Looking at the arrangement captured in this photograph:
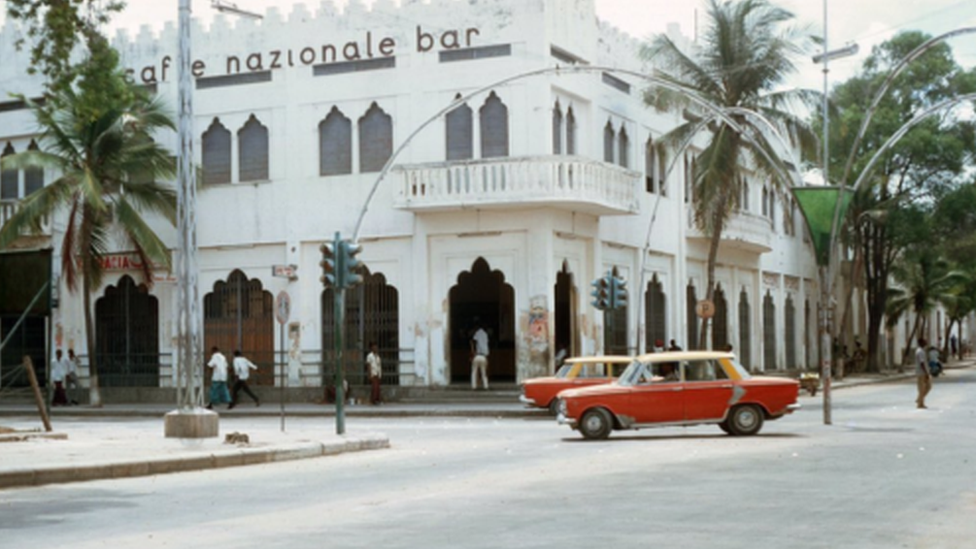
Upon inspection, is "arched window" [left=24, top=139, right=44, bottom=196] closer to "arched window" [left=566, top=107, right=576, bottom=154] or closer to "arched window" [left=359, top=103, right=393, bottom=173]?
"arched window" [left=359, top=103, right=393, bottom=173]

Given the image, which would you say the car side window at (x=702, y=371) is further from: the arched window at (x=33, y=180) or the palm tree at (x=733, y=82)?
the arched window at (x=33, y=180)

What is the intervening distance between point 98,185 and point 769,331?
90.7ft

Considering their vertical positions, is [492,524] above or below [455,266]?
below

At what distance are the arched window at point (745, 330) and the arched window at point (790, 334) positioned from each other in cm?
645

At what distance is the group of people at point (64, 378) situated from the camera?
40156 mm

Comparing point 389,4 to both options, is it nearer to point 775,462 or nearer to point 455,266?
point 455,266

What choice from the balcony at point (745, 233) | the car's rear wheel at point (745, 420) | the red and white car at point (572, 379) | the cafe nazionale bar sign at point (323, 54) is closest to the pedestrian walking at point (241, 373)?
the cafe nazionale bar sign at point (323, 54)

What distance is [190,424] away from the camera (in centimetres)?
2164

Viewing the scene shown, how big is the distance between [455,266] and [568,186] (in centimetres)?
404

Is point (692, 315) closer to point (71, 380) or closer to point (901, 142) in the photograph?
point (901, 142)

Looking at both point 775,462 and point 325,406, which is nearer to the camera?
point 775,462

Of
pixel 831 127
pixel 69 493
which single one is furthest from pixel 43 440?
pixel 831 127

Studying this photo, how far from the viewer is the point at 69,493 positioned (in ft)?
48.4

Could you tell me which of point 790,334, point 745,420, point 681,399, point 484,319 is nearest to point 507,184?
point 484,319
